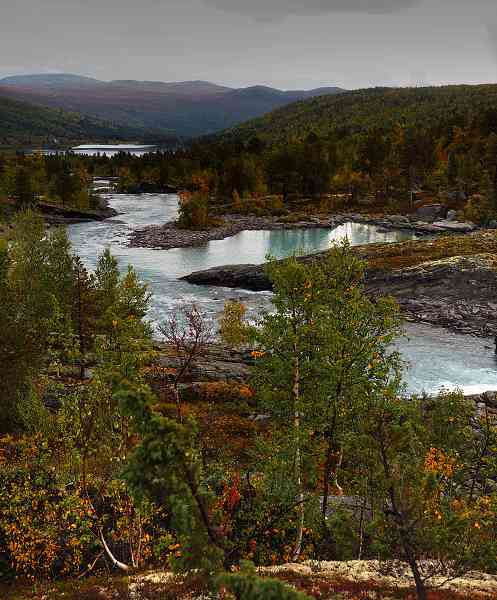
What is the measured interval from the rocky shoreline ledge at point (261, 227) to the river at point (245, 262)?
8.24 ft

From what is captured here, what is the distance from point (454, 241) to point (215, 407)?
62572 millimetres

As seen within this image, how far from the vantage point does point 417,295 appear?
221 ft

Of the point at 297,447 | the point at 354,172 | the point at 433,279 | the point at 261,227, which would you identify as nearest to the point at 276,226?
the point at 261,227

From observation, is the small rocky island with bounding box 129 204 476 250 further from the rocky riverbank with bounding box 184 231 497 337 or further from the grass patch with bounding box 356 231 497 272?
the rocky riverbank with bounding box 184 231 497 337

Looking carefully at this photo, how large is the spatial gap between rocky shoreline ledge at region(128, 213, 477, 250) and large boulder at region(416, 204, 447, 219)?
135 centimetres

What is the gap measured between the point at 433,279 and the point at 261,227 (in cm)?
5248

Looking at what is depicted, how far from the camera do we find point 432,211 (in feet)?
388

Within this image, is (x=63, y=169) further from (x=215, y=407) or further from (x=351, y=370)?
(x=351, y=370)

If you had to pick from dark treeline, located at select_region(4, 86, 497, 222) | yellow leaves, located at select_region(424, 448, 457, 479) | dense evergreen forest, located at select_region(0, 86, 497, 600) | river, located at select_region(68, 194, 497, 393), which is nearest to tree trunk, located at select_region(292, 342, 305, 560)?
dense evergreen forest, located at select_region(0, 86, 497, 600)

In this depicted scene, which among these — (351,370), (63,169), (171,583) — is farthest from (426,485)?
(63,169)

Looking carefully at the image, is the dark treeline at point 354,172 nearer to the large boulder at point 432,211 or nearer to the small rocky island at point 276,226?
the large boulder at point 432,211

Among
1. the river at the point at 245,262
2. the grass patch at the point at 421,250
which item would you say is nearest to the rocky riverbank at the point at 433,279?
the grass patch at the point at 421,250

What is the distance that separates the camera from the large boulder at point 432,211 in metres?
117

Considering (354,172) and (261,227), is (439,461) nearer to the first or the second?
(261,227)
